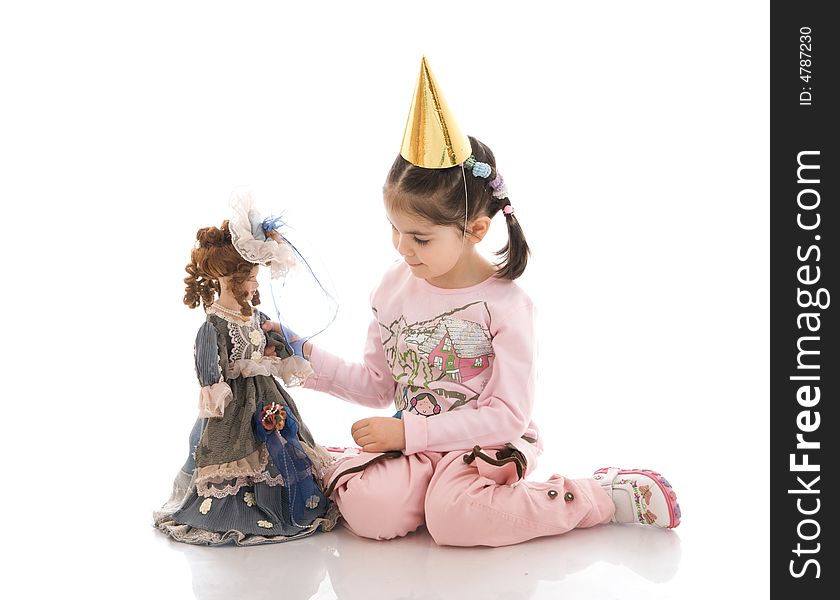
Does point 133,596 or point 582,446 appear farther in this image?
point 582,446

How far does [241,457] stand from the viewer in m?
1.86

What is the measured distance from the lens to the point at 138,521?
6.46 ft

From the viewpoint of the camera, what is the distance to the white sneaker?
189 centimetres

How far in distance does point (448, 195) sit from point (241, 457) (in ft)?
1.78

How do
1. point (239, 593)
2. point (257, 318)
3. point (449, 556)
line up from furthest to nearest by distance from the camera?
point (257, 318), point (449, 556), point (239, 593)

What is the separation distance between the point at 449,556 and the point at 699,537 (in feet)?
1.39

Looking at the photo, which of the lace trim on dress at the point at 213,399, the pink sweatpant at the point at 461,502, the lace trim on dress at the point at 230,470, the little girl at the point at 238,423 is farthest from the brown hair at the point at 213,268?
the pink sweatpant at the point at 461,502

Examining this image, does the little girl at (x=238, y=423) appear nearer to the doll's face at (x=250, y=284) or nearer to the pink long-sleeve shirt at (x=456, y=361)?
the doll's face at (x=250, y=284)

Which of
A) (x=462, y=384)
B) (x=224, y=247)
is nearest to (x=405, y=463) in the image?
(x=462, y=384)

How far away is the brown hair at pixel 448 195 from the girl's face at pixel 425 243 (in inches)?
0.5

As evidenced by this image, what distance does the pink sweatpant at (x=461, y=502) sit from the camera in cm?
184

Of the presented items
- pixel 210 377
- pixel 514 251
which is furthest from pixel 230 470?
pixel 514 251

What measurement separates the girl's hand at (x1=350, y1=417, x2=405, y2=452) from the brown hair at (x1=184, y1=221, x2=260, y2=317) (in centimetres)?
27

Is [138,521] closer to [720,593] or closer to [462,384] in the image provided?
[462,384]
